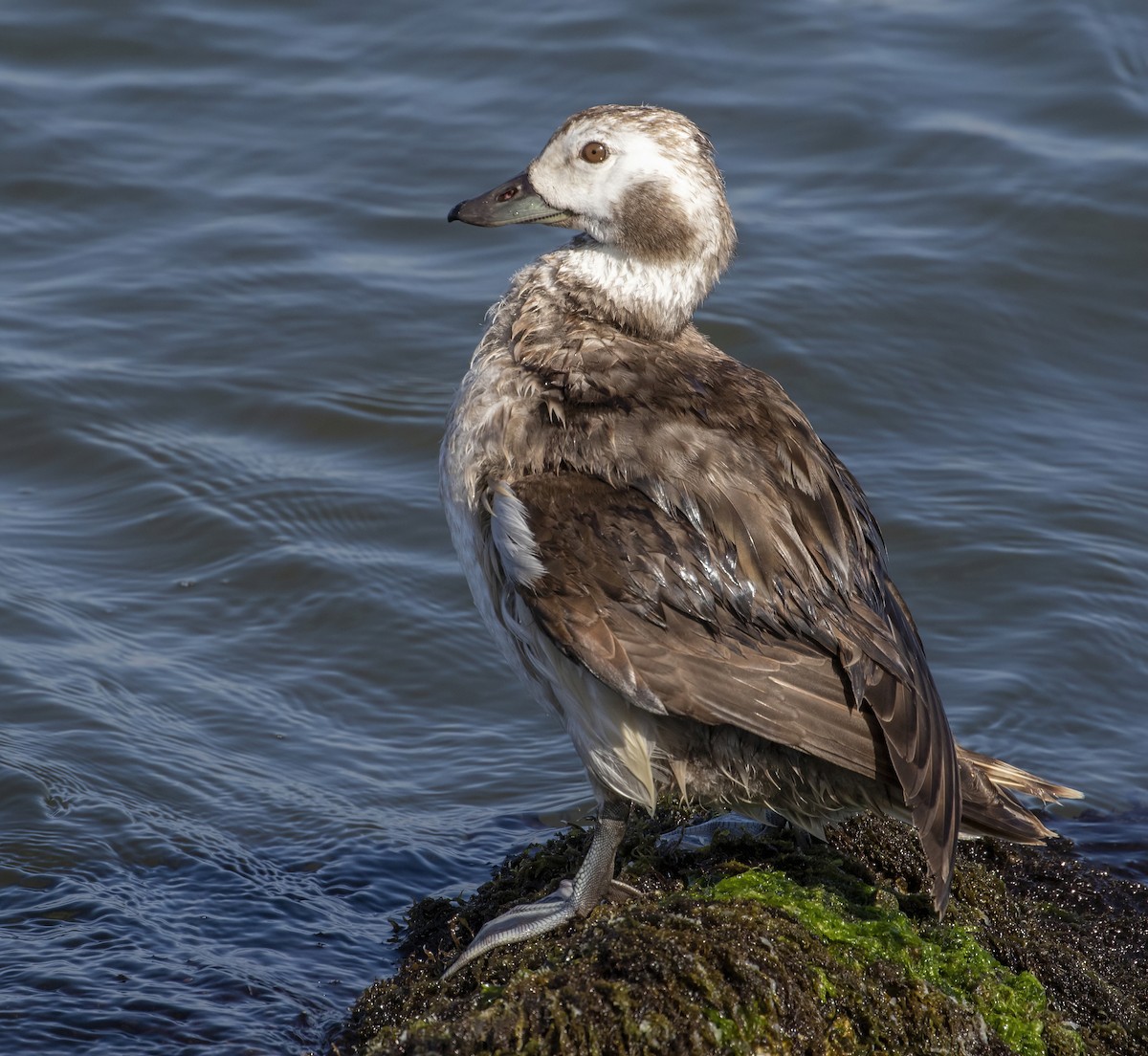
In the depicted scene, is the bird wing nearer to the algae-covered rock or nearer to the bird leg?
Answer: the algae-covered rock

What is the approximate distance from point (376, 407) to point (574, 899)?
4.68 m

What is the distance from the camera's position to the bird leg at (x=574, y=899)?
158 inches

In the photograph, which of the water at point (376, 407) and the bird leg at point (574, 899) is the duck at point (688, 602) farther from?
the water at point (376, 407)

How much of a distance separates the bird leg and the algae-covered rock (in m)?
0.04

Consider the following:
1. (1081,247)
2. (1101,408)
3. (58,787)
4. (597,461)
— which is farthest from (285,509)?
(1081,247)

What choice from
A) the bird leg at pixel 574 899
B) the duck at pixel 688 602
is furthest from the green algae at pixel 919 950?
the bird leg at pixel 574 899

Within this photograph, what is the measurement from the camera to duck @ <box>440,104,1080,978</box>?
3879mm

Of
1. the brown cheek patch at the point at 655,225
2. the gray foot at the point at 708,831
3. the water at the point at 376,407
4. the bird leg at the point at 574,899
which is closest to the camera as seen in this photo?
the bird leg at the point at 574,899

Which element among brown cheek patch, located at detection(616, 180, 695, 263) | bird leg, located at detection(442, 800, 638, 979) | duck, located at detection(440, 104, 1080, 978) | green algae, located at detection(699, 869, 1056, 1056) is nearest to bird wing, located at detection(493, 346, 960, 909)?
duck, located at detection(440, 104, 1080, 978)

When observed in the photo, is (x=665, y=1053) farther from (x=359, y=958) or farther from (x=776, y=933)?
(x=359, y=958)

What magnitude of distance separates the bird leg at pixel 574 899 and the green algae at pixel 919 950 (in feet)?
0.91

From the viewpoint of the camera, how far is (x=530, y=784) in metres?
6.04

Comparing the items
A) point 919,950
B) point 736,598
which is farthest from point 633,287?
point 919,950

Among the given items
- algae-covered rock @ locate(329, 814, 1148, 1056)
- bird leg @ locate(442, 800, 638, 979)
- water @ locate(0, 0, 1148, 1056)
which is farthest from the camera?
water @ locate(0, 0, 1148, 1056)
